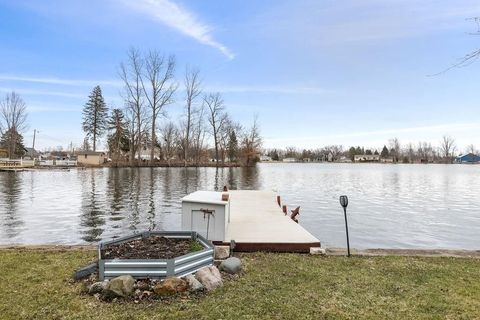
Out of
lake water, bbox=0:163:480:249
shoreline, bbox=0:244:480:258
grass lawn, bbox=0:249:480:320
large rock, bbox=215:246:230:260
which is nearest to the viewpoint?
grass lawn, bbox=0:249:480:320

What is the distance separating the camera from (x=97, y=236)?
9.82 metres

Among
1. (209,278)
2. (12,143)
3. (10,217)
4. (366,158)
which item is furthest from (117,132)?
(366,158)

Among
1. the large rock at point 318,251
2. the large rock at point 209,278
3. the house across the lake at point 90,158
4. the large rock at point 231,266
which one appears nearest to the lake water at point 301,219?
the large rock at point 318,251

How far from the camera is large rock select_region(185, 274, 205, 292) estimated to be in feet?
14.6

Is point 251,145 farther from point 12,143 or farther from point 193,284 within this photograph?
point 193,284

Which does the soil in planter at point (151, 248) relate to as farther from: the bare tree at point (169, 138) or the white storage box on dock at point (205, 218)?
the bare tree at point (169, 138)

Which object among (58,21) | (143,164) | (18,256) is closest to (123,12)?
(58,21)

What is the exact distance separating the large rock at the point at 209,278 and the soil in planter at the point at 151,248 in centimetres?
51

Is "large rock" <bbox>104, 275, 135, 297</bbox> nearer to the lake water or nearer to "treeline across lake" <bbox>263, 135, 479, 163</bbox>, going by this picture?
the lake water

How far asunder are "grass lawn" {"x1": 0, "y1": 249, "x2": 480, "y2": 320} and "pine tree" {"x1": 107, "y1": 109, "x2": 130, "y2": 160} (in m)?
63.7

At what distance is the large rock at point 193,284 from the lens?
14.6 feet

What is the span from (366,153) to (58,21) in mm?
155820

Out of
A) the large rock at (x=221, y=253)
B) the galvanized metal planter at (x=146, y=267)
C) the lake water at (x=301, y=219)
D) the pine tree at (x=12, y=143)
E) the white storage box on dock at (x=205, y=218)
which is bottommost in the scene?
the lake water at (x=301, y=219)

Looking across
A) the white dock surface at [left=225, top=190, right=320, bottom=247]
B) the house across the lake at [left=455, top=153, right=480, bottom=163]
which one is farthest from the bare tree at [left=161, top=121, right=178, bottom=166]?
the house across the lake at [left=455, top=153, right=480, bottom=163]
